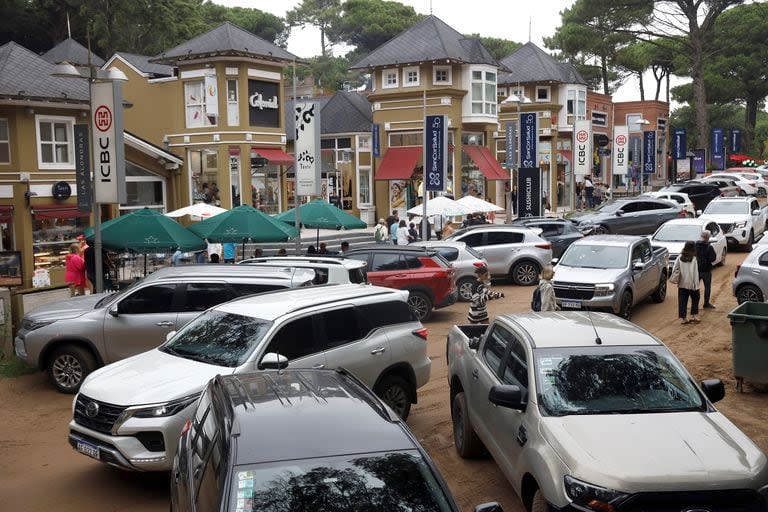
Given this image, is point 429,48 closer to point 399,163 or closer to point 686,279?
point 399,163

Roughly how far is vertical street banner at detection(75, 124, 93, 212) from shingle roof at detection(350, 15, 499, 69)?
1848cm

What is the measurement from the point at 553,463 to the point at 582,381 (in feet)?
3.80

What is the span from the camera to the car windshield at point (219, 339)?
864 centimetres

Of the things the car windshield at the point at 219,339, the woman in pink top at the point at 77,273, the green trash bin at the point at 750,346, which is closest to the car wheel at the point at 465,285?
the woman in pink top at the point at 77,273

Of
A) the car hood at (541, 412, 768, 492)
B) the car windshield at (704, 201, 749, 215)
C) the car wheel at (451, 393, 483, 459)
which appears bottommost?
the car wheel at (451, 393, 483, 459)

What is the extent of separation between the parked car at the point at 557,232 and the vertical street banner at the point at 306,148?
7.23 meters

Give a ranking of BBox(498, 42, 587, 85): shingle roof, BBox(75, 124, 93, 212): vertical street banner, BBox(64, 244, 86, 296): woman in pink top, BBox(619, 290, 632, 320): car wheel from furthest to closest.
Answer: BBox(498, 42, 587, 85): shingle roof, BBox(75, 124, 93, 212): vertical street banner, BBox(64, 244, 86, 296): woman in pink top, BBox(619, 290, 632, 320): car wheel

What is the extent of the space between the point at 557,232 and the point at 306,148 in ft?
29.7

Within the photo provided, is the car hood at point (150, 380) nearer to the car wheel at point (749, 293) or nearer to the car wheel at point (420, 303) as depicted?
the car wheel at point (420, 303)

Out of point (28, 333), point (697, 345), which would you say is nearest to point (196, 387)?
point (28, 333)

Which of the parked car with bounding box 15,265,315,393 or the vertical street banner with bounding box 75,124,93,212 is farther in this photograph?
the vertical street banner with bounding box 75,124,93,212

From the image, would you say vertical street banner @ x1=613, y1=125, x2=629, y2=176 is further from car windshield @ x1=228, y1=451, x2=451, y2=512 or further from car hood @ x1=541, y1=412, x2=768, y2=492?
car windshield @ x1=228, y1=451, x2=451, y2=512

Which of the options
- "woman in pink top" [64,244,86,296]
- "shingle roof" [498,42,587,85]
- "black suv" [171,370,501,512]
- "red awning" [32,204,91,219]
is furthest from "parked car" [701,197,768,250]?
"shingle roof" [498,42,587,85]

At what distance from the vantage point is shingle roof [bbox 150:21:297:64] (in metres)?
33.3
